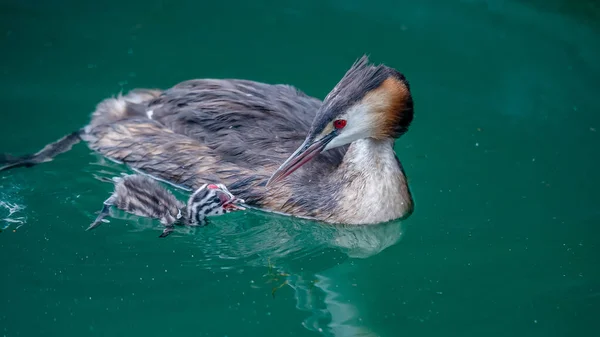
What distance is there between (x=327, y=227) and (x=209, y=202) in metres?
0.84

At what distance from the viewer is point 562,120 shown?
666 cm

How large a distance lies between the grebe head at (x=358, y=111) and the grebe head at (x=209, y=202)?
31 cm

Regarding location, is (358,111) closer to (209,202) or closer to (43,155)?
(209,202)

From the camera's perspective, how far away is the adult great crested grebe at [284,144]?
511 cm

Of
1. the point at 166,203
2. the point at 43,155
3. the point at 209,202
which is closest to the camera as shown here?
the point at 209,202

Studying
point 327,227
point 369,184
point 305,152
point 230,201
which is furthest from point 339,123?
point 230,201

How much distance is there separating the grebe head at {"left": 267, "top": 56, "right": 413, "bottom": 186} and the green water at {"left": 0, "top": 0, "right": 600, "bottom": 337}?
2.09 feet

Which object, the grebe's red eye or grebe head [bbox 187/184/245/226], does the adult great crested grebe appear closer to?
the grebe's red eye

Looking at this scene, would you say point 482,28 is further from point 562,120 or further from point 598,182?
point 598,182

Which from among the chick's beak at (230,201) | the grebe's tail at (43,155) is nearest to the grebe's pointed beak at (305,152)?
the chick's beak at (230,201)

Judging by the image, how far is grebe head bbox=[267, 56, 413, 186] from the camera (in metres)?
5.04

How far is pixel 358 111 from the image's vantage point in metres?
5.10

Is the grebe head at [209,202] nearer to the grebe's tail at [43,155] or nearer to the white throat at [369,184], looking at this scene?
the white throat at [369,184]

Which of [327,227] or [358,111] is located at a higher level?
[358,111]
